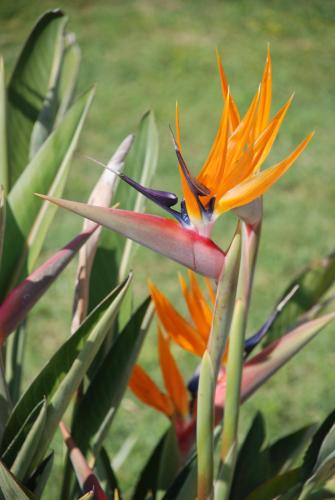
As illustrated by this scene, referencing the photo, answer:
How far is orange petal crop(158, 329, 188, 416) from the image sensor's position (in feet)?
2.53

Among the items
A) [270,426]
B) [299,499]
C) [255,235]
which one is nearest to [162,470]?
[299,499]

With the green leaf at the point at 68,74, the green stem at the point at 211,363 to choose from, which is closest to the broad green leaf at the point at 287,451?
the green stem at the point at 211,363

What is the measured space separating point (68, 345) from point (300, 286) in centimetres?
32

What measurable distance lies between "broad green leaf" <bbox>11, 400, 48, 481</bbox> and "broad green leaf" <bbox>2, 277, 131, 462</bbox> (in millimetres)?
18

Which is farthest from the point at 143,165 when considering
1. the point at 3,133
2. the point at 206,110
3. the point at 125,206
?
the point at 206,110

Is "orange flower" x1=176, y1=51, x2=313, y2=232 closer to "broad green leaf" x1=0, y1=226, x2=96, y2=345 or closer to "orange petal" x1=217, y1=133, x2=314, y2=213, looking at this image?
"orange petal" x1=217, y1=133, x2=314, y2=213

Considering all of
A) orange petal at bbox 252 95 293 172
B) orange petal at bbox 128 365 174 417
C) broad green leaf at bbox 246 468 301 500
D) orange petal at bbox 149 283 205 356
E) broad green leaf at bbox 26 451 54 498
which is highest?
orange petal at bbox 252 95 293 172

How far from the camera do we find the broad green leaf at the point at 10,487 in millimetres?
530

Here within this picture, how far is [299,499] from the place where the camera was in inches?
25.6

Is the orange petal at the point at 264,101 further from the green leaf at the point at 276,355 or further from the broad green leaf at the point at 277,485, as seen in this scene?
the broad green leaf at the point at 277,485

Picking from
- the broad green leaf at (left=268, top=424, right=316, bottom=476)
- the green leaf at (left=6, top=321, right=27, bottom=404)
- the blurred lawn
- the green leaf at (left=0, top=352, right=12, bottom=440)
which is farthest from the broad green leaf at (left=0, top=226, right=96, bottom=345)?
the blurred lawn

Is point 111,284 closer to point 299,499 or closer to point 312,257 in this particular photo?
point 299,499

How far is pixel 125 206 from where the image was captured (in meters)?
0.80

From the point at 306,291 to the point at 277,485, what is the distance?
0.22m
